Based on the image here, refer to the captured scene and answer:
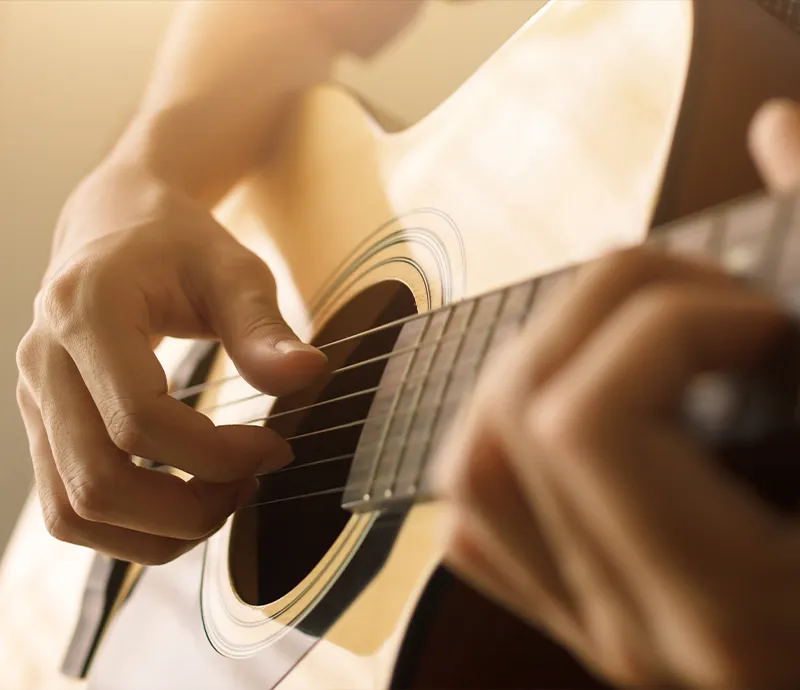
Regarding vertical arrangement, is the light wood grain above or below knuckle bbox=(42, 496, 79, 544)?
above

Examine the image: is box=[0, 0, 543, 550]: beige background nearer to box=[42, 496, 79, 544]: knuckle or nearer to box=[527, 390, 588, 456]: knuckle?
box=[42, 496, 79, 544]: knuckle

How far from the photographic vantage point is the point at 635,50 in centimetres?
50

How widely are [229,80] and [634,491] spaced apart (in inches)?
34.2

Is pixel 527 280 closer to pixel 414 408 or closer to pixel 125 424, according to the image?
pixel 414 408

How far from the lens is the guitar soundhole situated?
58cm

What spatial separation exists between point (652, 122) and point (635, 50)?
72 millimetres

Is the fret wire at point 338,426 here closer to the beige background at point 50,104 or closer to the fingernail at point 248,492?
the fingernail at point 248,492

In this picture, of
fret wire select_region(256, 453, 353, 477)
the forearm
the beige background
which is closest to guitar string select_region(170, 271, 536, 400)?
fret wire select_region(256, 453, 353, 477)

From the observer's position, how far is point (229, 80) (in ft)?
3.13

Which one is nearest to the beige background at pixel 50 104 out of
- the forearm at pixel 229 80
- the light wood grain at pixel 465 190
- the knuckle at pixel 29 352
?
the forearm at pixel 229 80

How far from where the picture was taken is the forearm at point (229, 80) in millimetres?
892

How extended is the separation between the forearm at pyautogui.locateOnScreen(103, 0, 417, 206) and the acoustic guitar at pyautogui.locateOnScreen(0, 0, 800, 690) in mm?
109

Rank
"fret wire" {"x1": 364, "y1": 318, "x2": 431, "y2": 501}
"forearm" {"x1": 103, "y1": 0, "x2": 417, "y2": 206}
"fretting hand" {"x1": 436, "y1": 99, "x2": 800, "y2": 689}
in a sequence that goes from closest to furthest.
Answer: "fretting hand" {"x1": 436, "y1": 99, "x2": 800, "y2": 689}
"fret wire" {"x1": 364, "y1": 318, "x2": 431, "y2": 501}
"forearm" {"x1": 103, "y1": 0, "x2": 417, "y2": 206}

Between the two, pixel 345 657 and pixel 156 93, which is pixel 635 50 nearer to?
pixel 345 657
